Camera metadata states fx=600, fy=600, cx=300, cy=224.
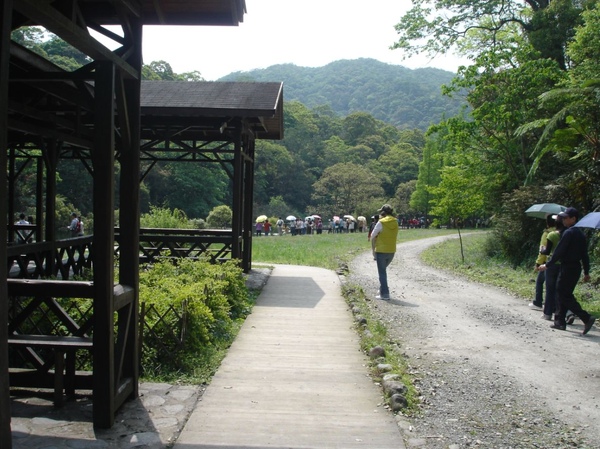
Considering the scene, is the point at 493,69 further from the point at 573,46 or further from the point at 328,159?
the point at 328,159

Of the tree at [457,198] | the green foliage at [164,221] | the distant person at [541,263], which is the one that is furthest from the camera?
the green foliage at [164,221]

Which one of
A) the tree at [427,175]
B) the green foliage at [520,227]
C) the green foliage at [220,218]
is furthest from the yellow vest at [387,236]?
the tree at [427,175]

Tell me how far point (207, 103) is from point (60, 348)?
8.77 m

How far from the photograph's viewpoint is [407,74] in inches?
7598

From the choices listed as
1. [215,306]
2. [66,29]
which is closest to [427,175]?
[215,306]

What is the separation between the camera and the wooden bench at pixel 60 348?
509cm

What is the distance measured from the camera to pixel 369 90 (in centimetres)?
17338

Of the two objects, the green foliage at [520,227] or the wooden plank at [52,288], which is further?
the green foliage at [520,227]

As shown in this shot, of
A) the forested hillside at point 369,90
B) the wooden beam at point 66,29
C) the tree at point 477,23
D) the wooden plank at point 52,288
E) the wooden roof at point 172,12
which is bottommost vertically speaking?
the wooden plank at point 52,288

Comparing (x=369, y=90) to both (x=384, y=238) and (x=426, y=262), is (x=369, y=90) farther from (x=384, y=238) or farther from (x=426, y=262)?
(x=384, y=238)

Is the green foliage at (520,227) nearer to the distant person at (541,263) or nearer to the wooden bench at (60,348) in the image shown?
the distant person at (541,263)

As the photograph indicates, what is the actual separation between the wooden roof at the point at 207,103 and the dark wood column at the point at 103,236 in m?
8.01

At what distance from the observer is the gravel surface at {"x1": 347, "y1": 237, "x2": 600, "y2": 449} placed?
5.00m

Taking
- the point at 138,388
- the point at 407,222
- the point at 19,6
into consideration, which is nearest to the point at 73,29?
the point at 19,6
